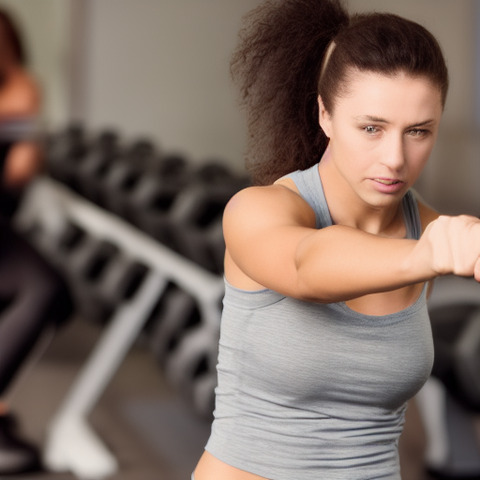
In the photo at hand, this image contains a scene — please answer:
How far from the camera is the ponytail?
2.52 feet

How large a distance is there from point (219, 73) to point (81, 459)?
3859mm

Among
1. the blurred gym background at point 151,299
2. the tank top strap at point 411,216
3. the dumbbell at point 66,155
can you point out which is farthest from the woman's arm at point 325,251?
the dumbbell at point 66,155

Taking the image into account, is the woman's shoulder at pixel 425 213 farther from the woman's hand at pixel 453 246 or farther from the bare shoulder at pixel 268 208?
the woman's hand at pixel 453 246

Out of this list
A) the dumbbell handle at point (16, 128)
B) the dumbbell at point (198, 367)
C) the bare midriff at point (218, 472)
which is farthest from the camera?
the dumbbell at point (198, 367)

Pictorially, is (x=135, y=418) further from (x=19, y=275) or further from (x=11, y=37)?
(x=11, y=37)

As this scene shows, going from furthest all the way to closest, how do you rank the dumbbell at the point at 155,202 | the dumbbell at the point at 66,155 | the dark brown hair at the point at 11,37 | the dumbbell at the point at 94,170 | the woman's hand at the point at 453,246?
the dumbbell at the point at 66,155 → the dumbbell at the point at 94,170 → the dumbbell at the point at 155,202 → the dark brown hair at the point at 11,37 → the woman's hand at the point at 453,246

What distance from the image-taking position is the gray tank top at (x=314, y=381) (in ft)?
2.33

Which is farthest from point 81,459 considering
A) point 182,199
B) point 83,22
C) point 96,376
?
point 83,22

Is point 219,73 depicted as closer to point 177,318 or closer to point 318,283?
point 177,318

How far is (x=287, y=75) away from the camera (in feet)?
2.55

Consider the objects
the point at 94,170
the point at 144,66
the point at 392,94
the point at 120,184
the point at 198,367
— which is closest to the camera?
the point at 392,94

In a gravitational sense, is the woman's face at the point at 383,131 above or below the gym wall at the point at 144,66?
above

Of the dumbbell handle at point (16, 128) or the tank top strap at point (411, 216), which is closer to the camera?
the tank top strap at point (411, 216)

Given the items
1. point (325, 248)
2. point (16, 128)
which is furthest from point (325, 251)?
point (16, 128)
